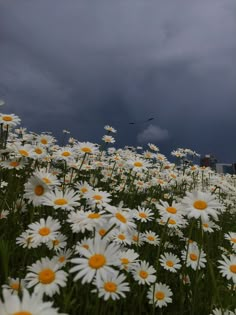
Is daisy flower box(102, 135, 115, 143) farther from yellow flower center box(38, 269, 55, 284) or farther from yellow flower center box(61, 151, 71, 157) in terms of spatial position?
yellow flower center box(38, 269, 55, 284)

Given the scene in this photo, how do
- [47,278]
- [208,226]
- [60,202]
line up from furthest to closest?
[208,226], [60,202], [47,278]

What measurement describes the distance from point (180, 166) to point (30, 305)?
23.6ft

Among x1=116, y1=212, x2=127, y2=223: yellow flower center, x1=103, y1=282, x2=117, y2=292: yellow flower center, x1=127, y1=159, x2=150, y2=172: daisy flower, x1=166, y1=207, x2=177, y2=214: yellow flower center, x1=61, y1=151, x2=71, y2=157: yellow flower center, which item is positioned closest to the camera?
x1=103, y1=282, x2=117, y2=292: yellow flower center

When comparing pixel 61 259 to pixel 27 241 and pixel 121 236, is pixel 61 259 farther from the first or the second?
pixel 121 236

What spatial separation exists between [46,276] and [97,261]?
37cm

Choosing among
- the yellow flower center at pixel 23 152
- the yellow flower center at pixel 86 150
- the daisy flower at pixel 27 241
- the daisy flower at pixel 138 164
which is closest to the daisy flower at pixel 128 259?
the daisy flower at pixel 27 241

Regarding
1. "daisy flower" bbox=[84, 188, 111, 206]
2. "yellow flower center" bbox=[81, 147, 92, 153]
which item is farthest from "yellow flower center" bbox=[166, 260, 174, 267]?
"yellow flower center" bbox=[81, 147, 92, 153]

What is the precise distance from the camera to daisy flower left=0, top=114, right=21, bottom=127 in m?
4.11

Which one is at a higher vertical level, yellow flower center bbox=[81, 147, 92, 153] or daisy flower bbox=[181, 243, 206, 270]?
yellow flower center bbox=[81, 147, 92, 153]

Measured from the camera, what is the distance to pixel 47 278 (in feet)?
6.52

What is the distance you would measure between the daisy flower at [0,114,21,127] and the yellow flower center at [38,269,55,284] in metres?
2.42

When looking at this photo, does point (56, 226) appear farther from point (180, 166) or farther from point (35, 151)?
point (180, 166)

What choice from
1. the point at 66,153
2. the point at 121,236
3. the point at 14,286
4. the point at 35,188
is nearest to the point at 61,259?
the point at 14,286

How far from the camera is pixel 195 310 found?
3100 mm
